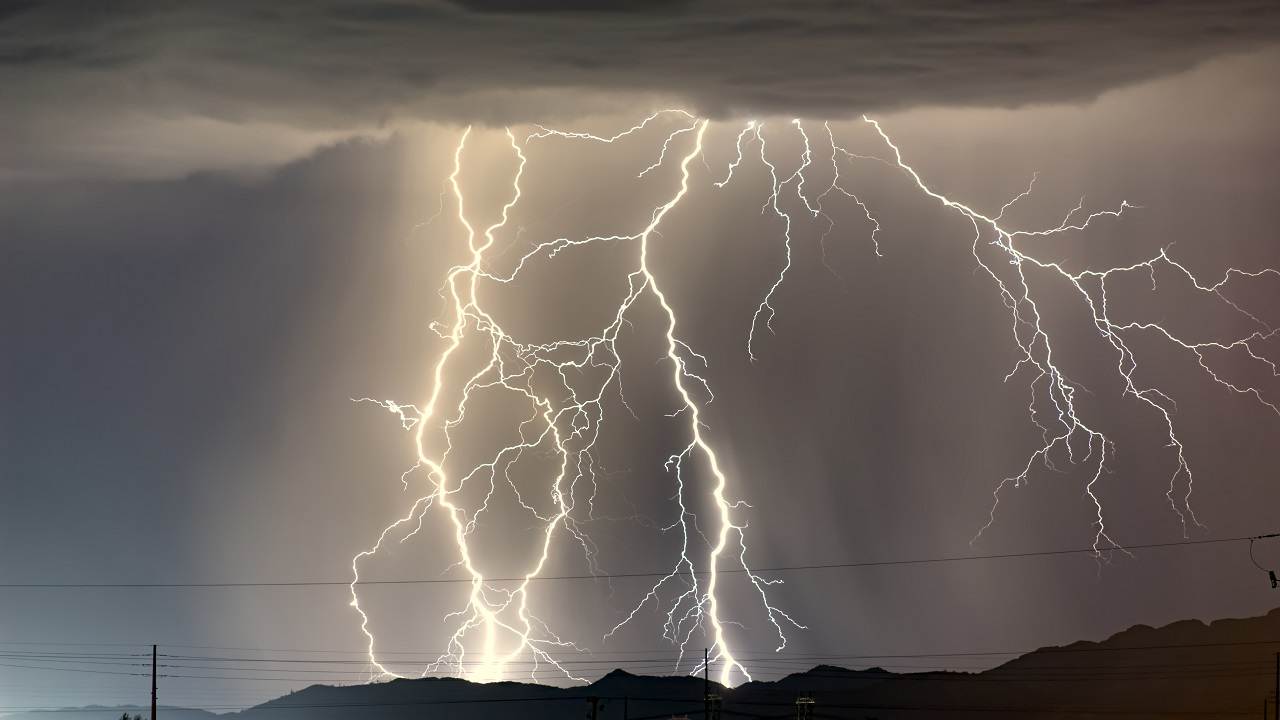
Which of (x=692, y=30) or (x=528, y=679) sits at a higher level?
(x=692, y=30)

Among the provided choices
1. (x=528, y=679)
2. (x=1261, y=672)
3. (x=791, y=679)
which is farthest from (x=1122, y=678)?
(x=528, y=679)

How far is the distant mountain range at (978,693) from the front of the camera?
45406mm

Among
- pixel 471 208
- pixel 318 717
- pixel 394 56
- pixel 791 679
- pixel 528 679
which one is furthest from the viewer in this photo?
pixel 318 717

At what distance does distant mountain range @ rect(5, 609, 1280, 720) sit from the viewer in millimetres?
45406

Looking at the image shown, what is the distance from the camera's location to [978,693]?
4859cm

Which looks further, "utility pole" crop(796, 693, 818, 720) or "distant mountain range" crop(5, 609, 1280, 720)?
"distant mountain range" crop(5, 609, 1280, 720)

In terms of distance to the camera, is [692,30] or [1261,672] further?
[1261,672]

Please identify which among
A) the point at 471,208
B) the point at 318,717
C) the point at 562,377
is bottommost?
the point at 318,717

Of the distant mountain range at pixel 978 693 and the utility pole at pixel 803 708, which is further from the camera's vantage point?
the distant mountain range at pixel 978 693

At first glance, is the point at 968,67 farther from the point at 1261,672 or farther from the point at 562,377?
the point at 1261,672

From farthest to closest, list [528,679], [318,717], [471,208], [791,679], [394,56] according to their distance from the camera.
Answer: [318,717], [791,679], [528,679], [471,208], [394,56]

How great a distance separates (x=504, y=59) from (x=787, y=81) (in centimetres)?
377

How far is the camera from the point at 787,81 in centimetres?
2283

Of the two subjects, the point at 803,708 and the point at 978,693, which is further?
A: the point at 978,693
